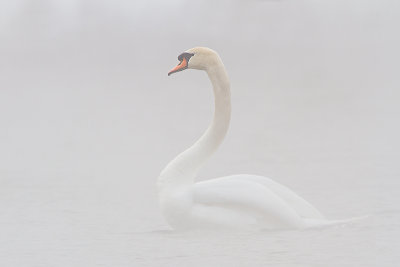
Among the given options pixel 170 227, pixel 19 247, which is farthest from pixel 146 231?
pixel 19 247

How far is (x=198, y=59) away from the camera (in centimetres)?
731

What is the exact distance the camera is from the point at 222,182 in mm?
7160

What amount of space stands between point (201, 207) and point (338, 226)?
644mm

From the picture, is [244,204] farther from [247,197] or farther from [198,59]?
[198,59]

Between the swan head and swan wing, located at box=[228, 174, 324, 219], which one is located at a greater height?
the swan head

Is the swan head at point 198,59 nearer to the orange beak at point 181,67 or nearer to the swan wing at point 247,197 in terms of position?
the orange beak at point 181,67

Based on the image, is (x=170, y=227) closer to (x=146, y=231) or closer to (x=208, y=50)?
(x=146, y=231)

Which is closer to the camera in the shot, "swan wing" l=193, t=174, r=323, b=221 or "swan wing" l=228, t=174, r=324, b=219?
"swan wing" l=193, t=174, r=323, b=221

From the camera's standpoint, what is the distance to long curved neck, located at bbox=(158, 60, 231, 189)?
729 cm

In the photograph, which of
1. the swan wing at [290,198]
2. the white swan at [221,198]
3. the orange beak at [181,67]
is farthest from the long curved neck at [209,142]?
the swan wing at [290,198]

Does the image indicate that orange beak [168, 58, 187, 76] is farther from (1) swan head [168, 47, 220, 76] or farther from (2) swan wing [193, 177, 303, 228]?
(2) swan wing [193, 177, 303, 228]

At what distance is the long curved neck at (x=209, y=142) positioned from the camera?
7.29m

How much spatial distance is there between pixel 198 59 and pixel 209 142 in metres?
0.40

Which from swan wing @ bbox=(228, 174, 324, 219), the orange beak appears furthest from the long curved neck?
swan wing @ bbox=(228, 174, 324, 219)
